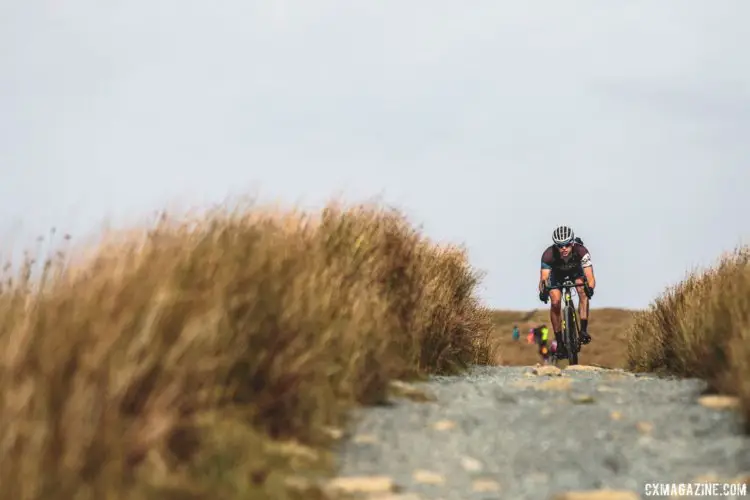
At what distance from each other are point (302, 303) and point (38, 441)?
2.38 metres

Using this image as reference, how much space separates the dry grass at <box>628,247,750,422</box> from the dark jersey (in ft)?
3.53

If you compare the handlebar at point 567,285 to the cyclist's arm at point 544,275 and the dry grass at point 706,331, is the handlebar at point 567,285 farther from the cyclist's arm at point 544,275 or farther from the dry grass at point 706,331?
the dry grass at point 706,331

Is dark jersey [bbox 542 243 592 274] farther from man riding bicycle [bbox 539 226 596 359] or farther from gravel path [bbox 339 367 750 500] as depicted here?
gravel path [bbox 339 367 750 500]

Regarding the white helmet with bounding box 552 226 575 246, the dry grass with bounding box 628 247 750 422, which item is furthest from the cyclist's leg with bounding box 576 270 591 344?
the dry grass with bounding box 628 247 750 422

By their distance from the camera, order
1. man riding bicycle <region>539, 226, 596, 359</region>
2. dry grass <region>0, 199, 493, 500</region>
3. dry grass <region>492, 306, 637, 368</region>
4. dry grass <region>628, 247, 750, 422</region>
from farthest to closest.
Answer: dry grass <region>492, 306, 637, 368</region>
man riding bicycle <region>539, 226, 596, 359</region>
dry grass <region>628, 247, 750, 422</region>
dry grass <region>0, 199, 493, 500</region>

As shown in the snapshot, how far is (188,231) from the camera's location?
599 cm

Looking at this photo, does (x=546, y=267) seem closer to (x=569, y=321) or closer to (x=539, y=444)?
(x=569, y=321)

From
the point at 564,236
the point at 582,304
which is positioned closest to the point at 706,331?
the point at 564,236

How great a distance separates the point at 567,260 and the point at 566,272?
0.16m

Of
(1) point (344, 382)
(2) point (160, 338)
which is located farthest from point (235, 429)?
(1) point (344, 382)

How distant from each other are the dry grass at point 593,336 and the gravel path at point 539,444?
13.5m

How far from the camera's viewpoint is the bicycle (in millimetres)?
11875

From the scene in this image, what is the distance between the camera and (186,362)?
4188mm

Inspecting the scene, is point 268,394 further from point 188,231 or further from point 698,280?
point 698,280
